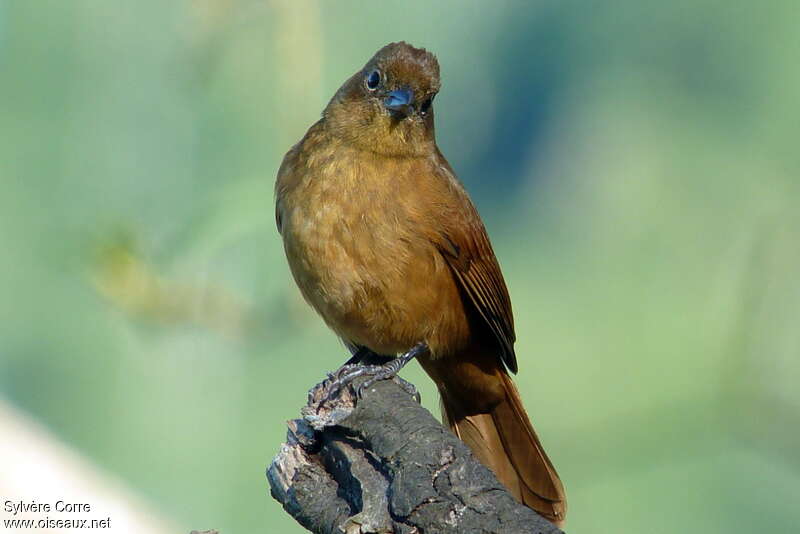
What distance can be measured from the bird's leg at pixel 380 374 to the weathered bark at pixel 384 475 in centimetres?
5

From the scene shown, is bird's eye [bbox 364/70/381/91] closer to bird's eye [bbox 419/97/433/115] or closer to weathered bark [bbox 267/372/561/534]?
bird's eye [bbox 419/97/433/115]

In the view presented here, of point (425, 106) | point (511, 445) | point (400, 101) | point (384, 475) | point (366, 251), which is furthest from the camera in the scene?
point (511, 445)

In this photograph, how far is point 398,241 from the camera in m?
3.65

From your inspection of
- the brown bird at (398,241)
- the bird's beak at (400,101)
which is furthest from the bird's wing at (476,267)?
the bird's beak at (400,101)

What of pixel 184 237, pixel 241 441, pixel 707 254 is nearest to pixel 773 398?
pixel 707 254

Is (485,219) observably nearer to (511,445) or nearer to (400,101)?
(511,445)

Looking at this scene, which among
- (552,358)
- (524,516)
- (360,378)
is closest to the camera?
(524,516)

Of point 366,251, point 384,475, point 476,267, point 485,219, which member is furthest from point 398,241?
point 485,219

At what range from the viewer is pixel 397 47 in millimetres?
3812

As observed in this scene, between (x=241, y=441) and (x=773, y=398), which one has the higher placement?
(x=241, y=441)

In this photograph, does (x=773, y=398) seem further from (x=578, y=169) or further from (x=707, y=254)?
(x=578, y=169)

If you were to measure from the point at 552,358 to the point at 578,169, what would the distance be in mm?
845

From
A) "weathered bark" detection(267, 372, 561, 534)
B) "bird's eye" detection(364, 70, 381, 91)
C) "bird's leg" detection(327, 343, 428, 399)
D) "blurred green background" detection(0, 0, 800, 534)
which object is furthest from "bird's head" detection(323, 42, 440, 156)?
"blurred green background" detection(0, 0, 800, 534)

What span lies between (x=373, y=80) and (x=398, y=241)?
0.60 m
